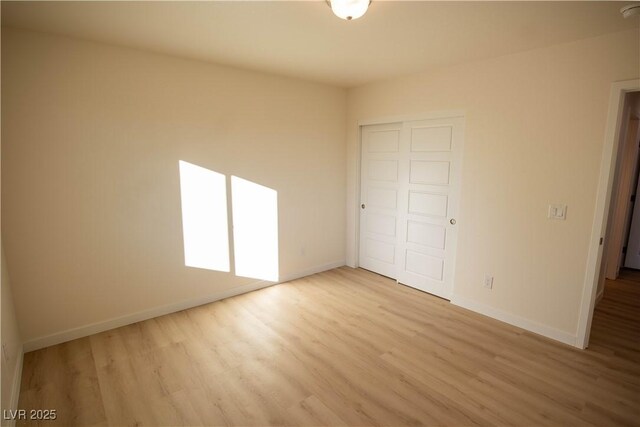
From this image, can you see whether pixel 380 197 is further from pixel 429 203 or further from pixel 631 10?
pixel 631 10

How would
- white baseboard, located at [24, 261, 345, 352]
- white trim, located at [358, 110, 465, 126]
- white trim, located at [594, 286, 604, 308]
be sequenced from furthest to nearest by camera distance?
white trim, located at [594, 286, 604, 308]
white trim, located at [358, 110, 465, 126]
white baseboard, located at [24, 261, 345, 352]

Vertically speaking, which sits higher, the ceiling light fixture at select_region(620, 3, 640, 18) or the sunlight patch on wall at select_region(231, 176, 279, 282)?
the ceiling light fixture at select_region(620, 3, 640, 18)

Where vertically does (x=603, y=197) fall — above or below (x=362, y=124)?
below

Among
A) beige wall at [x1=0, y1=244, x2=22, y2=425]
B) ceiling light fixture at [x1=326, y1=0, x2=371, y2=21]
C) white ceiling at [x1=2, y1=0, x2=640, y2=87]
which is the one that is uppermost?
white ceiling at [x1=2, y1=0, x2=640, y2=87]

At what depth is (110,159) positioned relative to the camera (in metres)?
2.84

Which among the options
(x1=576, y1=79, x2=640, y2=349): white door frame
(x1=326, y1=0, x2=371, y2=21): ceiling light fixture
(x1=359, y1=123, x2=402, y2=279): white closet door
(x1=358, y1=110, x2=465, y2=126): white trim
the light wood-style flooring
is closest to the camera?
(x1=326, y1=0, x2=371, y2=21): ceiling light fixture

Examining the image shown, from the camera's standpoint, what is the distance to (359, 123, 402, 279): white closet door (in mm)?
4151

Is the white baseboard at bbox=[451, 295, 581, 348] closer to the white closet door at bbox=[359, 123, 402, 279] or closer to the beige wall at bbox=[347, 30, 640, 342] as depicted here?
the beige wall at bbox=[347, 30, 640, 342]

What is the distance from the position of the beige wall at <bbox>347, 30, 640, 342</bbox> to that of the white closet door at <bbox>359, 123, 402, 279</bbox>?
2.30ft

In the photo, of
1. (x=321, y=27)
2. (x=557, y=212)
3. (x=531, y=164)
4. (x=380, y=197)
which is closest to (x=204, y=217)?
(x=321, y=27)

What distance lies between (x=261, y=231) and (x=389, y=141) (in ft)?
Result: 6.54

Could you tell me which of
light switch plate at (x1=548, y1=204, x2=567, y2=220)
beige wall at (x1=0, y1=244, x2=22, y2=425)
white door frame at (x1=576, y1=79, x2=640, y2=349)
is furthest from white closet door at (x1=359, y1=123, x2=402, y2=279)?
beige wall at (x1=0, y1=244, x2=22, y2=425)

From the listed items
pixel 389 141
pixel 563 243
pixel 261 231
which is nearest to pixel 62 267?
pixel 261 231

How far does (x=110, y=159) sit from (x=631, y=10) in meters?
3.94
